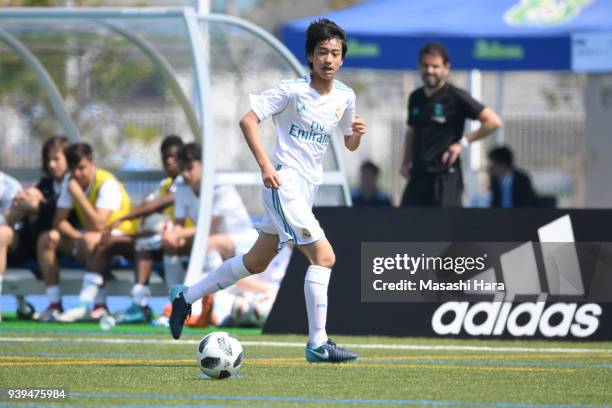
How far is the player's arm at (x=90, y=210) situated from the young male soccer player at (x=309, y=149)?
13.3 ft

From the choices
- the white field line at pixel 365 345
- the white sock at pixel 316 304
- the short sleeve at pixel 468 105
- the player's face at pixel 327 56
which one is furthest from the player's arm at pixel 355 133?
the short sleeve at pixel 468 105

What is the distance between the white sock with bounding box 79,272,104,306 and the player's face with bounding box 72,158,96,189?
866 millimetres

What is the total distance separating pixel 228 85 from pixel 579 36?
3727mm

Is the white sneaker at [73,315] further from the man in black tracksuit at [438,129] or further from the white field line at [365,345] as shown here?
the man in black tracksuit at [438,129]

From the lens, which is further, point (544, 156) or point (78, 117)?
point (544, 156)

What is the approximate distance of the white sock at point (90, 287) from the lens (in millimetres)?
12282

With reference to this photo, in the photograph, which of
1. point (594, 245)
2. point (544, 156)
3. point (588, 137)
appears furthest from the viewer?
point (544, 156)

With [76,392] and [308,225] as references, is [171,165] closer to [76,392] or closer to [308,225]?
[308,225]

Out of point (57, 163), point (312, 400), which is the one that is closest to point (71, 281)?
point (57, 163)

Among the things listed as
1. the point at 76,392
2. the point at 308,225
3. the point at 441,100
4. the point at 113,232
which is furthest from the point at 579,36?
the point at 76,392

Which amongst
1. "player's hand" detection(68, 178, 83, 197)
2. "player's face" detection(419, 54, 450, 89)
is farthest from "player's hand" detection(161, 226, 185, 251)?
"player's face" detection(419, 54, 450, 89)

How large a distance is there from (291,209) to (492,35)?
22.0 feet

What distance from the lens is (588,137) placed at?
18.0 metres

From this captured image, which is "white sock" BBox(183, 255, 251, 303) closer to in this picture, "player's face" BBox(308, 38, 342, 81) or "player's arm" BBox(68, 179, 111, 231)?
"player's face" BBox(308, 38, 342, 81)
